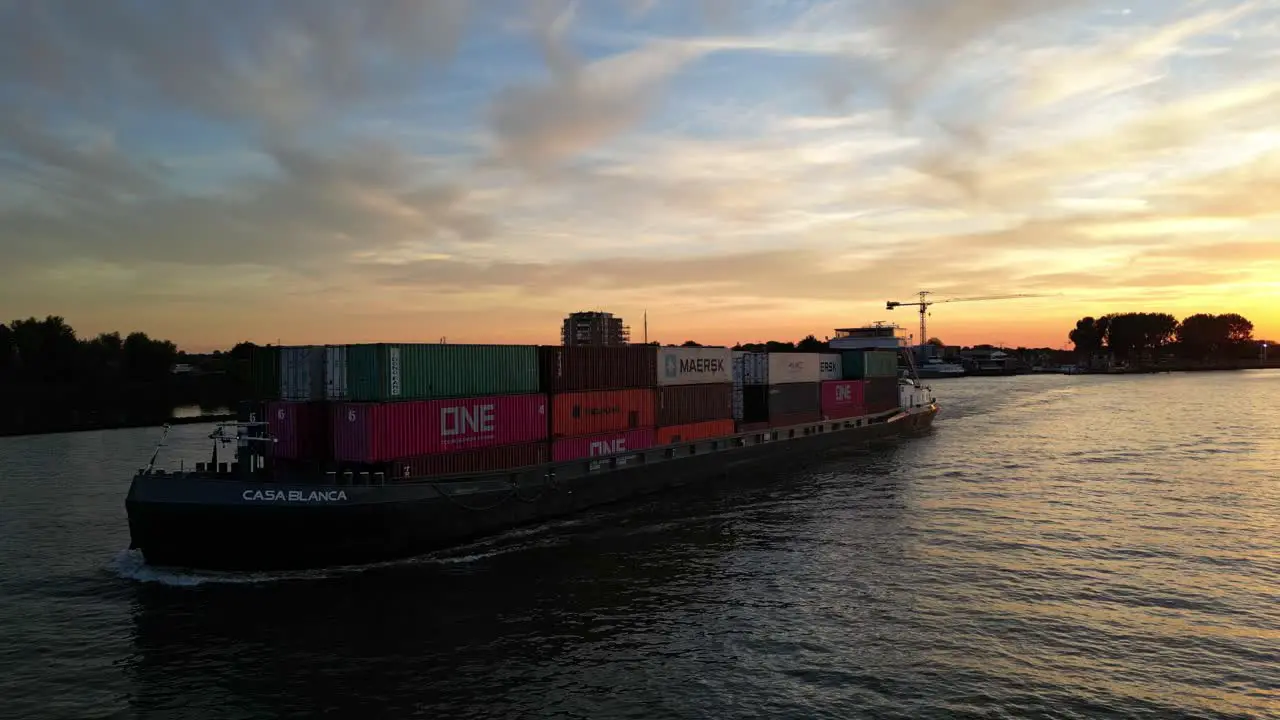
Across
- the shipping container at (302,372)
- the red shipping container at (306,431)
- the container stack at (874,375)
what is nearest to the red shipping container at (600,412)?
the red shipping container at (306,431)

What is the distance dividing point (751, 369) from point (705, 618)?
31.1 m

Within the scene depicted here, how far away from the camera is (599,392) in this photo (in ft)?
119

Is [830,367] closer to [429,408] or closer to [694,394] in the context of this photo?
[694,394]

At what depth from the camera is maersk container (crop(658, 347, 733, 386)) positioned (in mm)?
41094

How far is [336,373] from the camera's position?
27.2m

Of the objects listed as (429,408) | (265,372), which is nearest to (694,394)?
(429,408)

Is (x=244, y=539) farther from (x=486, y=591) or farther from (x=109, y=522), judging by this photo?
(x=109, y=522)

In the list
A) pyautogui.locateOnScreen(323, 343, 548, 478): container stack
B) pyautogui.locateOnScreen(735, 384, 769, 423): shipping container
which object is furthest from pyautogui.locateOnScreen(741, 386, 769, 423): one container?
pyautogui.locateOnScreen(323, 343, 548, 478): container stack

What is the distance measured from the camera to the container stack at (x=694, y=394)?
41.0 metres

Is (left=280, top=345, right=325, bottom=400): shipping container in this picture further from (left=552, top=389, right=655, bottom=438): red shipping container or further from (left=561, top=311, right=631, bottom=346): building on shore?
(left=561, top=311, right=631, bottom=346): building on shore

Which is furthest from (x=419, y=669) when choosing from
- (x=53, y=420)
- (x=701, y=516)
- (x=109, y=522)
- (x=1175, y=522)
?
(x=53, y=420)

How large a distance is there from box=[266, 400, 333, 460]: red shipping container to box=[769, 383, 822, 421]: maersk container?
31639 mm

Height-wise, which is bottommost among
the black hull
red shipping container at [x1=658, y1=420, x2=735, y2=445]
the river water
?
the river water

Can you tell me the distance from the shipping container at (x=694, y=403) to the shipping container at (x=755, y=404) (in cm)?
393
